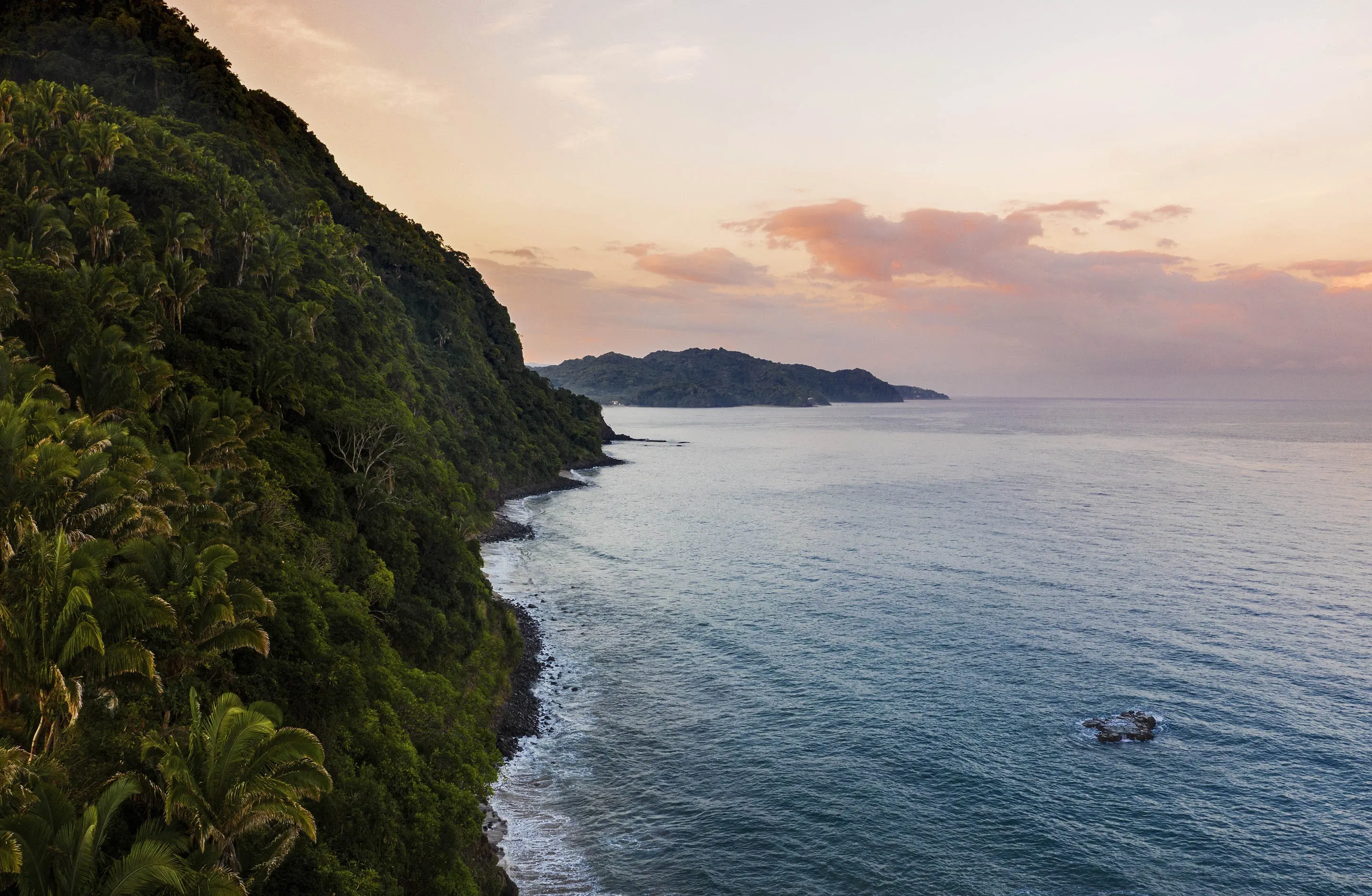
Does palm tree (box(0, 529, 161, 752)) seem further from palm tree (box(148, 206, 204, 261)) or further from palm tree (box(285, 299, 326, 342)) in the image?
palm tree (box(148, 206, 204, 261))

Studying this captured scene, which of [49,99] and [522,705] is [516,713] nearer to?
[522,705]

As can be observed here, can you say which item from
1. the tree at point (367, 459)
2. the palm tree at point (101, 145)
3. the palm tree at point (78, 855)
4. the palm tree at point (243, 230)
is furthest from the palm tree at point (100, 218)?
the palm tree at point (78, 855)

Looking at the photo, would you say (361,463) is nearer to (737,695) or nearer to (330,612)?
(330,612)

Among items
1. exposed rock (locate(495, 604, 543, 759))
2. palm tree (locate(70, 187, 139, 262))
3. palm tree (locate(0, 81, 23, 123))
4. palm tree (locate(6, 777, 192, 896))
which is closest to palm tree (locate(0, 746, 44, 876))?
palm tree (locate(6, 777, 192, 896))

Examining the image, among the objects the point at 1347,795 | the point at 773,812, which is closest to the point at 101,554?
the point at 773,812

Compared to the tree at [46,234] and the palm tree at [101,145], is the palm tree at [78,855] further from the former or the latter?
the palm tree at [101,145]
